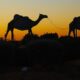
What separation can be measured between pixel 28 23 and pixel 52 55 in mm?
22113

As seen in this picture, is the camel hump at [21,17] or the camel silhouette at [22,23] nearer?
the camel silhouette at [22,23]

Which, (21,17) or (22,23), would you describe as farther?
(21,17)

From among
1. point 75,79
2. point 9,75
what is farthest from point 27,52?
point 75,79

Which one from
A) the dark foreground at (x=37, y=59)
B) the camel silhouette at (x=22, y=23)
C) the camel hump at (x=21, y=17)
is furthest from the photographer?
the camel hump at (x=21, y=17)

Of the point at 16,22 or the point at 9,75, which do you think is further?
the point at 16,22

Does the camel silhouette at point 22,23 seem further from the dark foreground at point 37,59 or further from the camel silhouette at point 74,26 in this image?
the dark foreground at point 37,59

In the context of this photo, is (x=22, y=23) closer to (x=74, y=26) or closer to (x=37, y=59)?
(x=74, y=26)

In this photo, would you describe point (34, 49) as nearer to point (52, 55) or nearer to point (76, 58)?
point (52, 55)

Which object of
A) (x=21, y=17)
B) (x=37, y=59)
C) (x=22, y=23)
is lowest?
(x=37, y=59)

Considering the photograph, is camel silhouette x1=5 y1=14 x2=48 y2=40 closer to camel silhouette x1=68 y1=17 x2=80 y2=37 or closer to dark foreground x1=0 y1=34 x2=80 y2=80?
camel silhouette x1=68 y1=17 x2=80 y2=37

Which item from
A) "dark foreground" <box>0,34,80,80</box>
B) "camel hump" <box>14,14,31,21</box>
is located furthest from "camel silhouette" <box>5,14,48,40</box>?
"dark foreground" <box>0,34,80,80</box>

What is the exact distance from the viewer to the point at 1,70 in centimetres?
2219

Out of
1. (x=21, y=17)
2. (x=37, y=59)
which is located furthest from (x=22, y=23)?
(x=37, y=59)

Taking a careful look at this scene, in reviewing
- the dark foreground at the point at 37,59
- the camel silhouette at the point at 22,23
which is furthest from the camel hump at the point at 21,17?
the dark foreground at the point at 37,59
